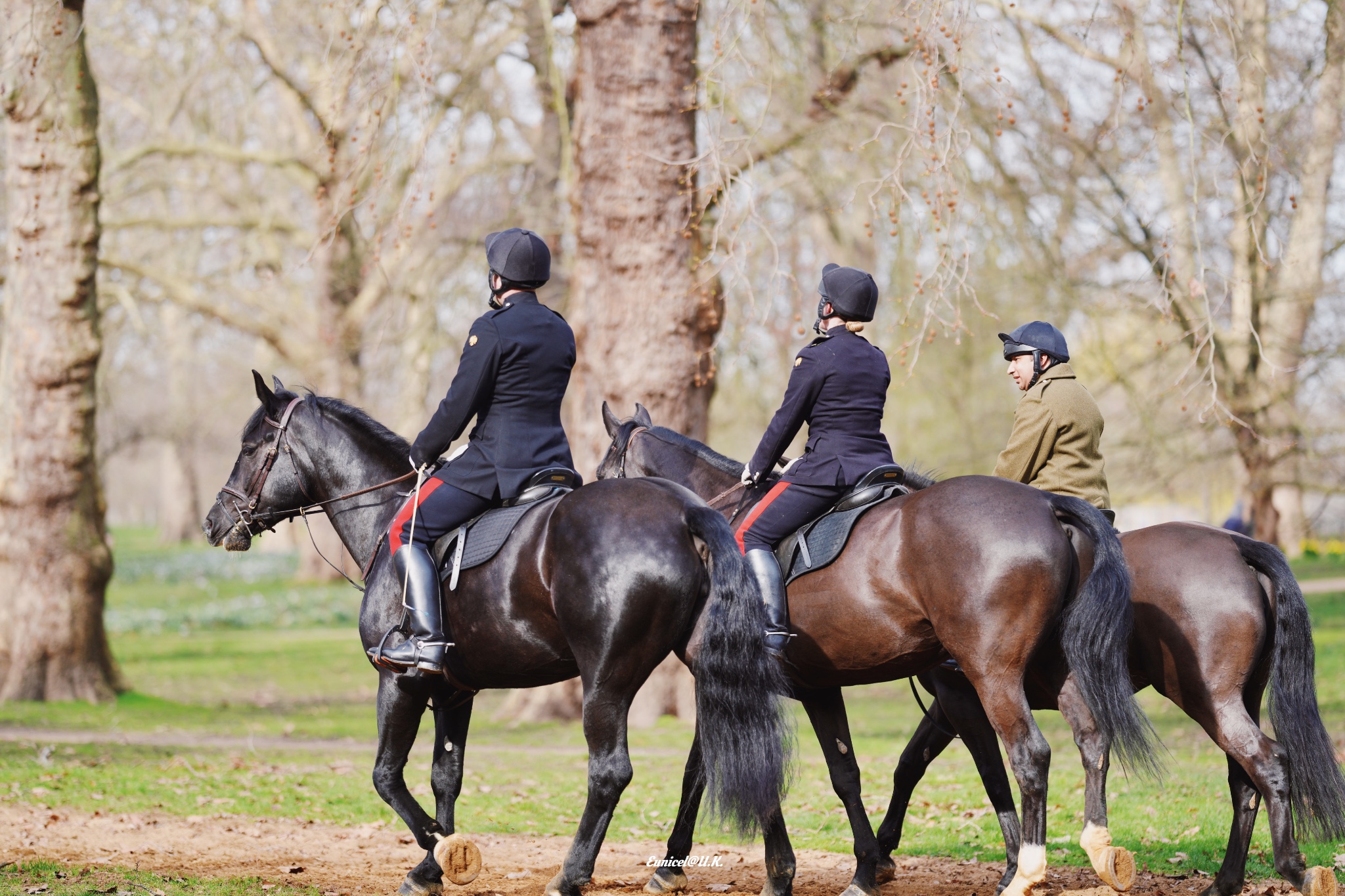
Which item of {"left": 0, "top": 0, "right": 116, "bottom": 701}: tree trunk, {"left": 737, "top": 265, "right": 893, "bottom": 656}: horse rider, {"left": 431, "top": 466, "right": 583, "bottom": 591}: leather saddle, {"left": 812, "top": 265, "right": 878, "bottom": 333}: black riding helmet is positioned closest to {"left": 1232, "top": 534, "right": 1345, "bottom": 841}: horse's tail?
{"left": 737, "top": 265, "right": 893, "bottom": 656}: horse rider

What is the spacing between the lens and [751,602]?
203 inches

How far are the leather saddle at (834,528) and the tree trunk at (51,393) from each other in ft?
29.8

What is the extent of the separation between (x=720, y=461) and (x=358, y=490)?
1.74 m

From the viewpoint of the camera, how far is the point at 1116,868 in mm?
4910

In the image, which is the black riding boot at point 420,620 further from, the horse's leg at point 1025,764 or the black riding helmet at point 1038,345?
the black riding helmet at point 1038,345

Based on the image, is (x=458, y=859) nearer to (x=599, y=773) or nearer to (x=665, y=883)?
(x=599, y=773)

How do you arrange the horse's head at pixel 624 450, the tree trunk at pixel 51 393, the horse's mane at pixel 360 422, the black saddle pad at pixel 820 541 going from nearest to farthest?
the black saddle pad at pixel 820 541, the horse's mane at pixel 360 422, the horse's head at pixel 624 450, the tree trunk at pixel 51 393

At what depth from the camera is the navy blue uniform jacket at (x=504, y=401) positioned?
5.58m

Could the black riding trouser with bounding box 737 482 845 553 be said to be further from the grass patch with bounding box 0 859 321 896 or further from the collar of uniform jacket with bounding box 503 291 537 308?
the grass patch with bounding box 0 859 321 896

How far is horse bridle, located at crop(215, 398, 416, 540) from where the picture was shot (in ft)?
20.3

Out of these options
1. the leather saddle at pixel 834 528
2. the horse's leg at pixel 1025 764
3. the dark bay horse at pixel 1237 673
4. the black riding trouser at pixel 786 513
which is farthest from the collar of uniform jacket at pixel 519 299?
the dark bay horse at pixel 1237 673

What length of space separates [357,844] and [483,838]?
69 cm

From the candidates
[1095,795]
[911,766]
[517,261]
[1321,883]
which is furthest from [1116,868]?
[517,261]

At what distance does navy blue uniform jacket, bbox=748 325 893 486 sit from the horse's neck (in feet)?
5.77
